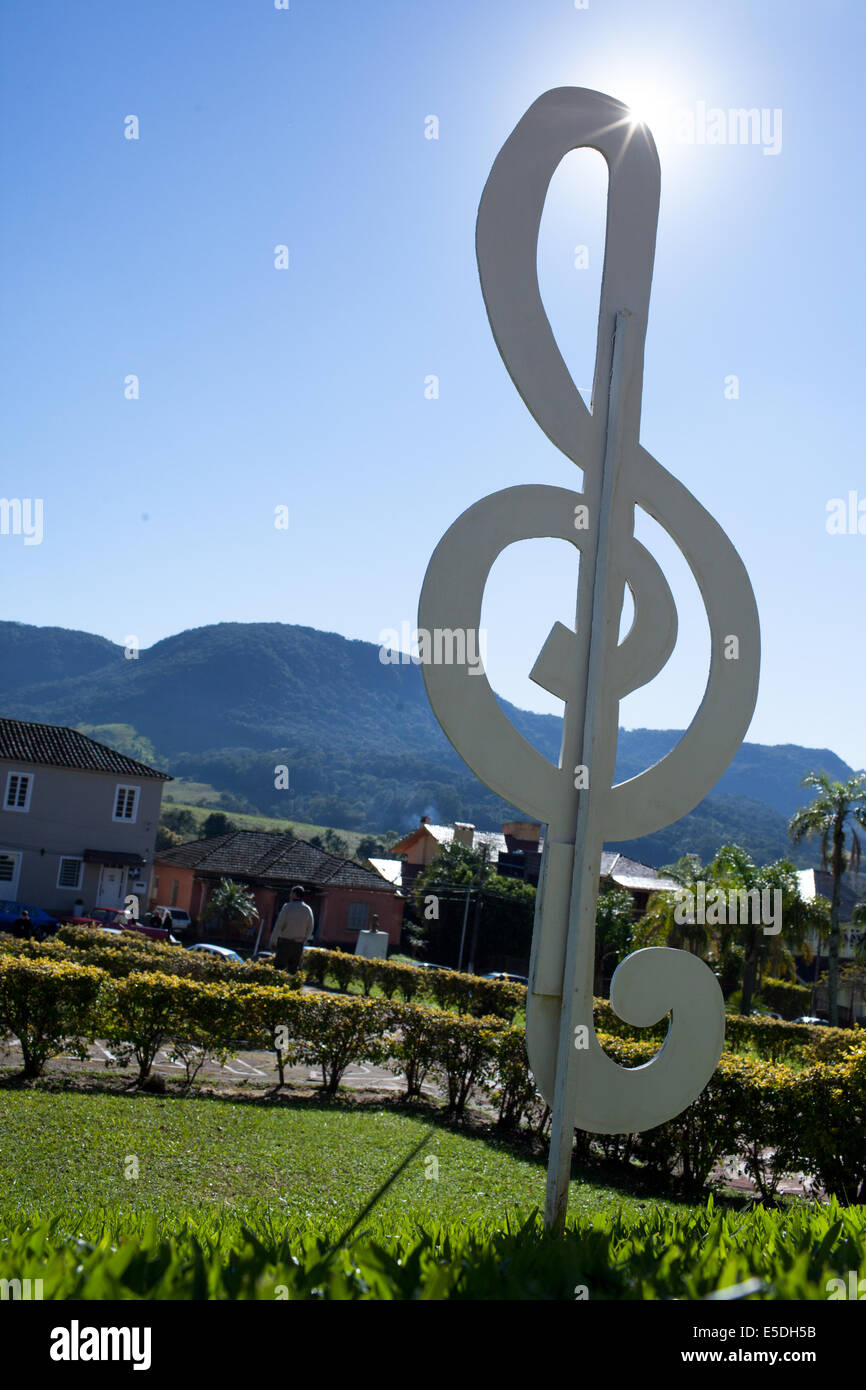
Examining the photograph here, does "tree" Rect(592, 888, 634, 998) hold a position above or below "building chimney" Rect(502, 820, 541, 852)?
below

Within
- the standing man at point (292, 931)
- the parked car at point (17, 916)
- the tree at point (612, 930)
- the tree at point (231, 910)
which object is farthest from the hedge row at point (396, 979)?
the tree at point (231, 910)

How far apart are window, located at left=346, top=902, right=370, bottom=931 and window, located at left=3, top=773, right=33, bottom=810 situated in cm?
1389

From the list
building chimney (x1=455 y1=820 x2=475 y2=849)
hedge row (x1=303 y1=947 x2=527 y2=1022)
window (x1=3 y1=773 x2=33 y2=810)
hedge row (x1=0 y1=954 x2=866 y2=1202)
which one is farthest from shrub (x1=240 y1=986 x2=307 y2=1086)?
building chimney (x1=455 y1=820 x2=475 y2=849)

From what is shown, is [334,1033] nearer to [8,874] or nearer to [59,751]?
[8,874]

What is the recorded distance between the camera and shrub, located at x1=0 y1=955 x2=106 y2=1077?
9312mm

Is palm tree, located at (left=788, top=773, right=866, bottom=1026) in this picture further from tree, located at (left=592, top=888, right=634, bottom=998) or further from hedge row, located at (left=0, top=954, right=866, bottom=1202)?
hedge row, located at (left=0, top=954, right=866, bottom=1202)

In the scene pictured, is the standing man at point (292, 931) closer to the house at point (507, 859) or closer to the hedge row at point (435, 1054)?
the hedge row at point (435, 1054)

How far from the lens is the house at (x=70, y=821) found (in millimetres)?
32625

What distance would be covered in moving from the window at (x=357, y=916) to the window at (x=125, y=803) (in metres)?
10.4

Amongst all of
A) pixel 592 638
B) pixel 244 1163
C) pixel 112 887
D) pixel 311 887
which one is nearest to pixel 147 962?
pixel 244 1163

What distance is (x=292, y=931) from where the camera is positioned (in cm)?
1280

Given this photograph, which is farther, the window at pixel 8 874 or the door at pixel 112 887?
the door at pixel 112 887

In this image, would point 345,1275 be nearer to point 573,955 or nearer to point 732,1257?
point 732,1257

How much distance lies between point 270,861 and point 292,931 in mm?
30035
